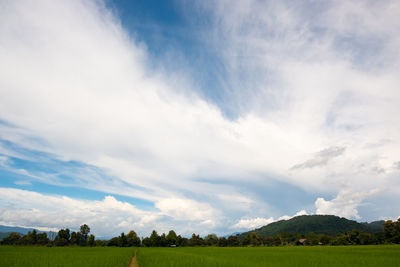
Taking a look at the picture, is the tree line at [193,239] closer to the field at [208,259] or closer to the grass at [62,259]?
the field at [208,259]

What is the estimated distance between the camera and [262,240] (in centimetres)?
12369

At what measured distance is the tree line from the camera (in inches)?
3221

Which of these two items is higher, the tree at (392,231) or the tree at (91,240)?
the tree at (392,231)

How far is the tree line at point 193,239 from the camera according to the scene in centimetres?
8181

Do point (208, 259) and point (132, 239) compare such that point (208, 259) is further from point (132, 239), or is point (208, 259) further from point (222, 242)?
point (222, 242)

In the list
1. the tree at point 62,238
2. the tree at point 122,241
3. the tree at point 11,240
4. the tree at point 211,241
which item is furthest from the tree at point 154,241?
the tree at point 11,240

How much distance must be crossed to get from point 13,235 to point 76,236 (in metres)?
26.6

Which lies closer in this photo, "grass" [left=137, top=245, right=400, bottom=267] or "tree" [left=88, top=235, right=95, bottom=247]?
"grass" [left=137, top=245, right=400, bottom=267]

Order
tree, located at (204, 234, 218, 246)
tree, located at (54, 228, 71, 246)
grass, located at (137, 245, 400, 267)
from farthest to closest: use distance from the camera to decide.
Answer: tree, located at (204, 234, 218, 246) → tree, located at (54, 228, 71, 246) → grass, located at (137, 245, 400, 267)

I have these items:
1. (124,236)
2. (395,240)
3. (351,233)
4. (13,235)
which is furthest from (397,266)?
(13,235)

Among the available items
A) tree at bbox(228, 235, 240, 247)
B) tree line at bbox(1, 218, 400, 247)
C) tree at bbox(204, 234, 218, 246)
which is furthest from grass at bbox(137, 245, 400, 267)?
tree at bbox(204, 234, 218, 246)

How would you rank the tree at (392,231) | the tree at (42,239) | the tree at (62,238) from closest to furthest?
the tree at (392,231)
the tree at (42,239)
the tree at (62,238)

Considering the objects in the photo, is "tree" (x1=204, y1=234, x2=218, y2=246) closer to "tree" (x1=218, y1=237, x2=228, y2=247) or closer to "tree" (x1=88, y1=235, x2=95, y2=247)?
"tree" (x1=218, y1=237, x2=228, y2=247)

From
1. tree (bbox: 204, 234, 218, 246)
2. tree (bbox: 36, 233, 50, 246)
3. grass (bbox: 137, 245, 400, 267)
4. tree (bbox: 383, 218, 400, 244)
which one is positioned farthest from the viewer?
tree (bbox: 204, 234, 218, 246)
